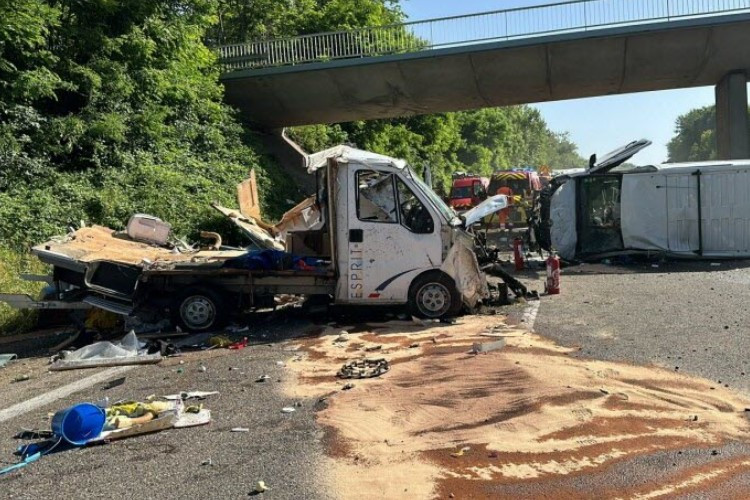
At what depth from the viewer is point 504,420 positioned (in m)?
4.59

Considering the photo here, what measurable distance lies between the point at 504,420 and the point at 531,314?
14.8 feet

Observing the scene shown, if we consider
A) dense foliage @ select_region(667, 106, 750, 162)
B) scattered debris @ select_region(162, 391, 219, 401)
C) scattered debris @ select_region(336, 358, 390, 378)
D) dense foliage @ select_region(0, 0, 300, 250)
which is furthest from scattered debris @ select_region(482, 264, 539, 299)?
dense foliage @ select_region(667, 106, 750, 162)

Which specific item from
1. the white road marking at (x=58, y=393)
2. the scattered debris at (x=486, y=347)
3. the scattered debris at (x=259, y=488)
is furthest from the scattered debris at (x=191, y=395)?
the scattered debris at (x=486, y=347)

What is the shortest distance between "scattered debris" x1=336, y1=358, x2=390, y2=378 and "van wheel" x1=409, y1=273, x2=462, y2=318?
1996 millimetres

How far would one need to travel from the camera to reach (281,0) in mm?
29141

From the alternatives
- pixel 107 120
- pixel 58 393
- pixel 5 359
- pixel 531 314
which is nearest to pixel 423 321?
pixel 531 314

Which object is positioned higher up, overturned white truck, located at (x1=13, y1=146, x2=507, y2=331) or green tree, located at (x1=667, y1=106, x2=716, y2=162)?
green tree, located at (x1=667, y1=106, x2=716, y2=162)

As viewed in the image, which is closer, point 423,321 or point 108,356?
point 108,356

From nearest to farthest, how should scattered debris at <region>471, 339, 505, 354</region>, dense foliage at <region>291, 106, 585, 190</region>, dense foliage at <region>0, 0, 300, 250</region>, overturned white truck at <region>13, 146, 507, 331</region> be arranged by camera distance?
scattered debris at <region>471, 339, 505, 354</region> → overturned white truck at <region>13, 146, 507, 331</region> → dense foliage at <region>0, 0, 300, 250</region> → dense foliage at <region>291, 106, 585, 190</region>

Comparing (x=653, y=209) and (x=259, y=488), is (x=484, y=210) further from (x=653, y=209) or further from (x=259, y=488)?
(x=653, y=209)

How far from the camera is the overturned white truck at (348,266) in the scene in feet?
27.3

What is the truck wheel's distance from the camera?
8.47 m

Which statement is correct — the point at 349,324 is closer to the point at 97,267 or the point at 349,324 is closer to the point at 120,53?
the point at 97,267

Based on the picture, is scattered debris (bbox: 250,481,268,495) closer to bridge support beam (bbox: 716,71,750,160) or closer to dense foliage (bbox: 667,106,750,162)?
bridge support beam (bbox: 716,71,750,160)
